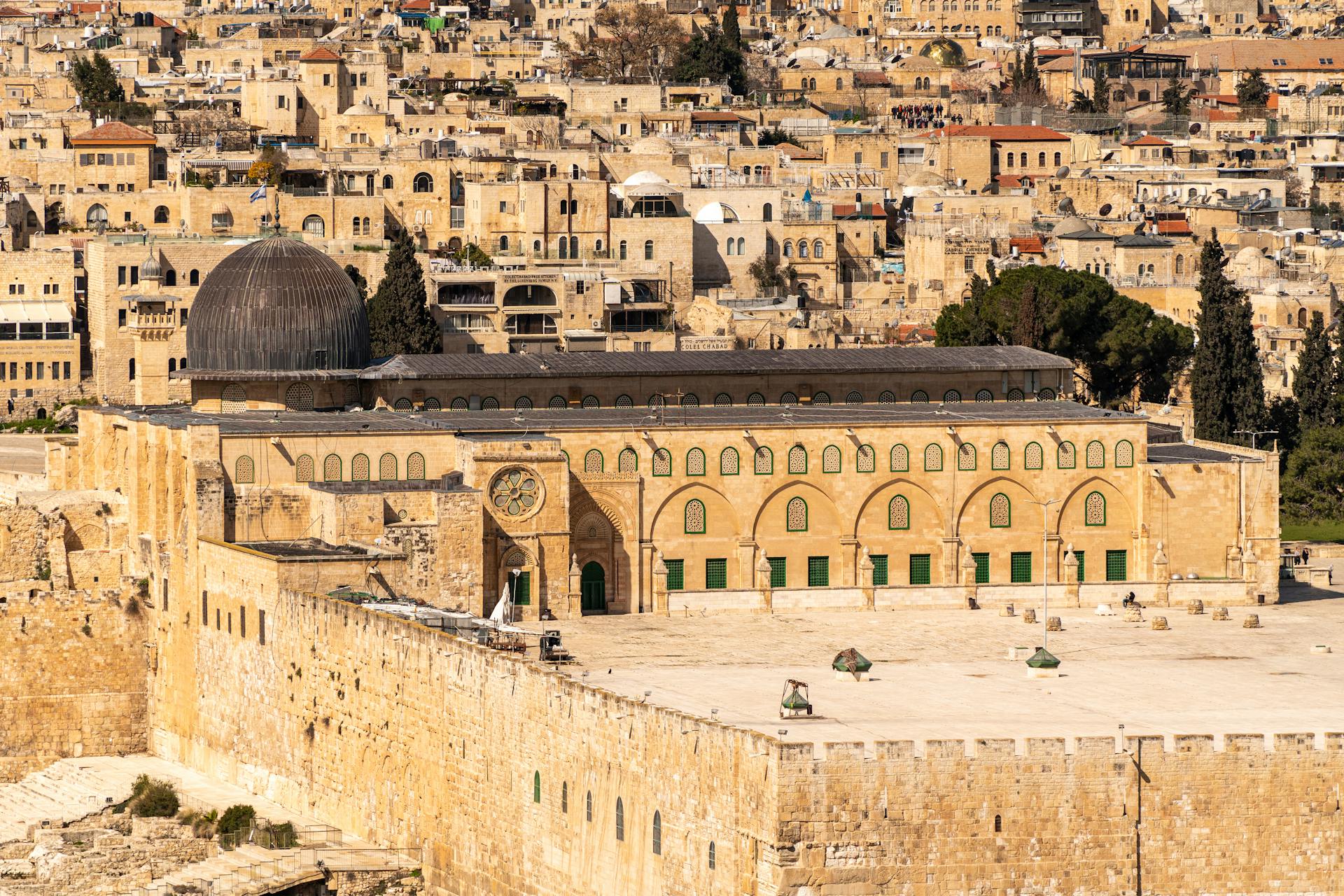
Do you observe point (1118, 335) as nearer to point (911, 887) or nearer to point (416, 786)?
point (416, 786)

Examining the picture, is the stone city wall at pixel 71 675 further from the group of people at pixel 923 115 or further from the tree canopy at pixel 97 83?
the group of people at pixel 923 115

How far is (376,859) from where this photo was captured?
5991cm

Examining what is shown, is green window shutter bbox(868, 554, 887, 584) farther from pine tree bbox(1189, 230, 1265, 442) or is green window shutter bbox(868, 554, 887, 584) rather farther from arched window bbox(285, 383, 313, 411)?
pine tree bbox(1189, 230, 1265, 442)

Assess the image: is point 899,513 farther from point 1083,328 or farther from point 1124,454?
point 1083,328

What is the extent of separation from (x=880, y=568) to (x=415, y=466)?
34.5ft

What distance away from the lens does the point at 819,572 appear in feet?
249

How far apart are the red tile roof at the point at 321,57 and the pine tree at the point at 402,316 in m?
39.4

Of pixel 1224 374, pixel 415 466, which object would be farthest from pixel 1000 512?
pixel 1224 374

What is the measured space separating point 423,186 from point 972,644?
54.0m

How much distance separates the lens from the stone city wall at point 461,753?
2012 inches

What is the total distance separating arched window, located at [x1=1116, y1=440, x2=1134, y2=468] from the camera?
7650cm

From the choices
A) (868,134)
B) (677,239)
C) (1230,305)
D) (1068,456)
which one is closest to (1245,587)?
(1068,456)

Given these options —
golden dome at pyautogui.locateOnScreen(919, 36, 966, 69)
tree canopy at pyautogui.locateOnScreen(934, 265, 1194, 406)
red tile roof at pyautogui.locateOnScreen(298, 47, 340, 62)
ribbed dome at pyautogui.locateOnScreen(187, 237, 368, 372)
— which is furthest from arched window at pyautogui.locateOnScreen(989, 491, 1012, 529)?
golden dome at pyautogui.locateOnScreen(919, 36, 966, 69)

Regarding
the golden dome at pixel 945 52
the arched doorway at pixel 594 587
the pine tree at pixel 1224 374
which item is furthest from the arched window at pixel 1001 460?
the golden dome at pixel 945 52
